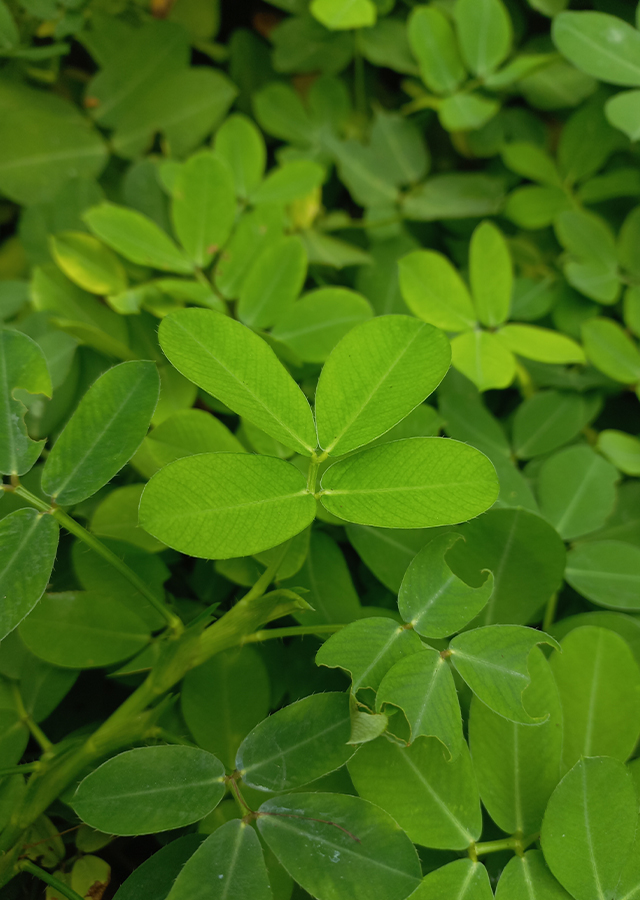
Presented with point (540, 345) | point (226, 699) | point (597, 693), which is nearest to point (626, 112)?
point (540, 345)

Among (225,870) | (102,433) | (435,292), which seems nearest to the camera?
(225,870)

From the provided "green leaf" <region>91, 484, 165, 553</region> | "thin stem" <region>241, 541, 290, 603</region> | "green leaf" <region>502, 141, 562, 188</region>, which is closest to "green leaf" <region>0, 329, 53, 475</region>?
"green leaf" <region>91, 484, 165, 553</region>

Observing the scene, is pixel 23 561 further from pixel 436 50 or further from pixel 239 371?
pixel 436 50

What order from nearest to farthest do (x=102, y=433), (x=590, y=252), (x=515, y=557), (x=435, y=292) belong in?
(x=102, y=433), (x=515, y=557), (x=435, y=292), (x=590, y=252)

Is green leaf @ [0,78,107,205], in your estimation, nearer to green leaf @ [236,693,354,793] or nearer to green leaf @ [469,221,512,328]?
green leaf @ [469,221,512,328]

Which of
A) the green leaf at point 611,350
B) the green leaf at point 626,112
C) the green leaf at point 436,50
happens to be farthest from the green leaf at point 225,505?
the green leaf at point 436,50

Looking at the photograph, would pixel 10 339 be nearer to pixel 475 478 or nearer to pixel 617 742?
pixel 475 478
